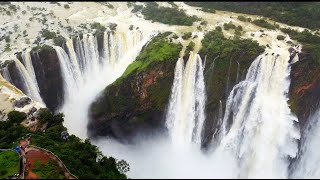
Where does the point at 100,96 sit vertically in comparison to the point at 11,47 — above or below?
below

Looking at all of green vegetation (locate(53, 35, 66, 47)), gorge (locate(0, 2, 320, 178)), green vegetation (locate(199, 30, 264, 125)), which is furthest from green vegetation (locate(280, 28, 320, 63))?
green vegetation (locate(53, 35, 66, 47))

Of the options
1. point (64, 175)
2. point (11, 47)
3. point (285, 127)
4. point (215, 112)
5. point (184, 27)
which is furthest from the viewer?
point (184, 27)

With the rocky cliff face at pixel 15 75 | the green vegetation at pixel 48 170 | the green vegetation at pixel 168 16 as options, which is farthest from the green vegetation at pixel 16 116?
the green vegetation at pixel 168 16

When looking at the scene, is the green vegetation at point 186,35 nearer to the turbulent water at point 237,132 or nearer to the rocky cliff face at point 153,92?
the rocky cliff face at point 153,92

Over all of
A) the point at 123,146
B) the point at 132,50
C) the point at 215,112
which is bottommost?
the point at 123,146

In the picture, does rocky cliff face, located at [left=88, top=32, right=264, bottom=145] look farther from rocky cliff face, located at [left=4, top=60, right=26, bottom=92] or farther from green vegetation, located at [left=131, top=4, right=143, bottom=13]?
green vegetation, located at [left=131, top=4, right=143, bottom=13]

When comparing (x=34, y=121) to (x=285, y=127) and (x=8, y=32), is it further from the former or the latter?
(x=285, y=127)

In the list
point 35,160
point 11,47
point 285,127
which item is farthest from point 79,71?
point 285,127
